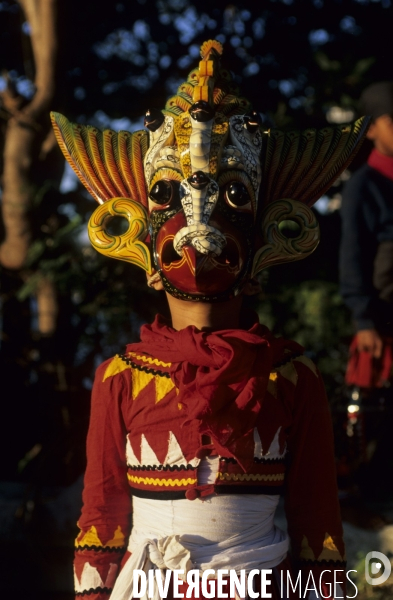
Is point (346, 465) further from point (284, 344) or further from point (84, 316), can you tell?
point (284, 344)

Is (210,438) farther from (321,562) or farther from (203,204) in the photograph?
(203,204)

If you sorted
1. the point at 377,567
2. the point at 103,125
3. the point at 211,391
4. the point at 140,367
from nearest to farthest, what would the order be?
1. the point at 211,391
2. the point at 140,367
3. the point at 377,567
4. the point at 103,125

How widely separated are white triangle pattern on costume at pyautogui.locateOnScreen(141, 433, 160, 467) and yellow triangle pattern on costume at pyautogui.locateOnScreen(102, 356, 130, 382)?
196mm

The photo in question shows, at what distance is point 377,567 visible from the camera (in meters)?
3.26

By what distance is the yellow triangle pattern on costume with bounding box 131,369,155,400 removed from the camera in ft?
6.88

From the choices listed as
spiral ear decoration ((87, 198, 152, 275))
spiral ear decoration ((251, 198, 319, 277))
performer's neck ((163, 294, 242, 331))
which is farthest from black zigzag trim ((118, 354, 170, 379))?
spiral ear decoration ((251, 198, 319, 277))

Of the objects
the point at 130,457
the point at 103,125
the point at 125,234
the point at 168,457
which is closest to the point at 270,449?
the point at 168,457

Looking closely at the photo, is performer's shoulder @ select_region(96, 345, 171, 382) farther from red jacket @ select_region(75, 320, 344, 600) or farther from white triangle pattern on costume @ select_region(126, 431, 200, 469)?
white triangle pattern on costume @ select_region(126, 431, 200, 469)

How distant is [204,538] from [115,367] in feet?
1.68

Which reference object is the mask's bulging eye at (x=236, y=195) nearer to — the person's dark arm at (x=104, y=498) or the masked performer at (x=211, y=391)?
the masked performer at (x=211, y=391)

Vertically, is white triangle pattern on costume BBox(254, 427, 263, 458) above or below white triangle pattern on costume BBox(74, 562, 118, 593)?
above

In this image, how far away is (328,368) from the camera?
439 cm

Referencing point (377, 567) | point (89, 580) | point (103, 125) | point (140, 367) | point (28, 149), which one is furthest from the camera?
point (103, 125)

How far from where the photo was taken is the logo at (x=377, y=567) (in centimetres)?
326
